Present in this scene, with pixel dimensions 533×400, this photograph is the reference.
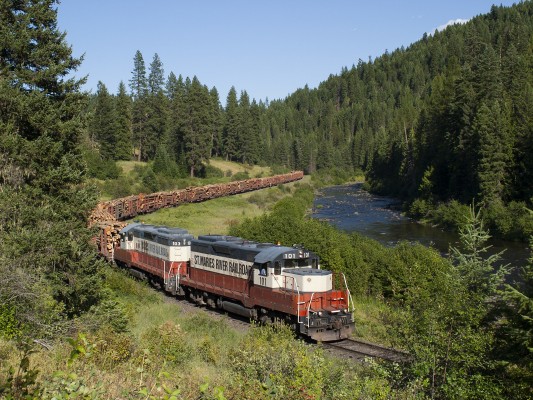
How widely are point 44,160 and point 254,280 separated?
32.1ft

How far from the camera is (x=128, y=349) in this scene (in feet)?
43.7

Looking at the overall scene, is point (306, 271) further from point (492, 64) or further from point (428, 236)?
point (492, 64)

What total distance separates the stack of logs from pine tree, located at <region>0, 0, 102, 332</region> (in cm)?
714

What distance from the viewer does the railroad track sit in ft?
59.9

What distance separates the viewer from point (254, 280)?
22703 millimetres

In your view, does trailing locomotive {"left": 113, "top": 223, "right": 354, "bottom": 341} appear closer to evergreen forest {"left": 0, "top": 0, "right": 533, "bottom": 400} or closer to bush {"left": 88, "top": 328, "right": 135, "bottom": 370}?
evergreen forest {"left": 0, "top": 0, "right": 533, "bottom": 400}

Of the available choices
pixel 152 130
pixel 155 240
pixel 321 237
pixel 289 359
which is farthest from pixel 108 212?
pixel 152 130

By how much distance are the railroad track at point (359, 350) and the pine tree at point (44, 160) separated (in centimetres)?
924

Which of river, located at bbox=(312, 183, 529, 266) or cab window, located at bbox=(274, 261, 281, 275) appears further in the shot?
river, located at bbox=(312, 183, 529, 266)

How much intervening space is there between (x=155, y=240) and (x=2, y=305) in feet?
63.1

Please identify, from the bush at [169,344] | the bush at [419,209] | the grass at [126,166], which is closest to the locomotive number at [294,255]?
the bush at [169,344]

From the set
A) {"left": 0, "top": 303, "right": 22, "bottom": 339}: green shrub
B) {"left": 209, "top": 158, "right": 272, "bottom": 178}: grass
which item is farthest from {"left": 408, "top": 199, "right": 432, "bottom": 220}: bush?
{"left": 0, "top": 303, "right": 22, "bottom": 339}: green shrub

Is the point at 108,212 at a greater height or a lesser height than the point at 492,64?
lesser

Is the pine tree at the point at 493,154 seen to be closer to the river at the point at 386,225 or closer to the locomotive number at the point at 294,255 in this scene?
the river at the point at 386,225
